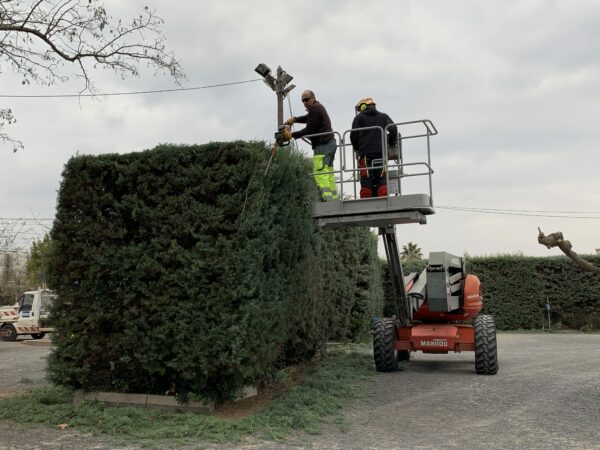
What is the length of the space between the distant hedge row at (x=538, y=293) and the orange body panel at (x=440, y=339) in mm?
11884

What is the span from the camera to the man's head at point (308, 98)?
8523mm

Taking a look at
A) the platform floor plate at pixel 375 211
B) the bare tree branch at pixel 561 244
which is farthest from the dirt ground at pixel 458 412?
the platform floor plate at pixel 375 211

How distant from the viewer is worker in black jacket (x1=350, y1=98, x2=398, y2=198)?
8.16 m

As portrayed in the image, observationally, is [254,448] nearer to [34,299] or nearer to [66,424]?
[66,424]

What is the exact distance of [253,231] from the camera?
6.91m

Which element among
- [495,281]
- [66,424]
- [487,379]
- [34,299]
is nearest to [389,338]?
[487,379]

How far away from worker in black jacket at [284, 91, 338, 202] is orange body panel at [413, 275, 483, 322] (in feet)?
11.8

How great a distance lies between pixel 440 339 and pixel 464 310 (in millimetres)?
837

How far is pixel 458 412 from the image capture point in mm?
7430

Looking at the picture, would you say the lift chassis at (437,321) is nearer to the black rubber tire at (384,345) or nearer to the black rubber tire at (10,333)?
the black rubber tire at (384,345)

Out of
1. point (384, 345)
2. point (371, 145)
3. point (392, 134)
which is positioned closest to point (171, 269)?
point (371, 145)

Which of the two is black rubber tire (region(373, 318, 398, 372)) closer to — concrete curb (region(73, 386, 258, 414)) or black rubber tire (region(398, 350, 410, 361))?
black rubber tire (region(398, 350, 410, 361))

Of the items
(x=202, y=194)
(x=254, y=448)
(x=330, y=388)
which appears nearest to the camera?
(x=254, y=448)

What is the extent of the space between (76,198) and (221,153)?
6.73 feet
